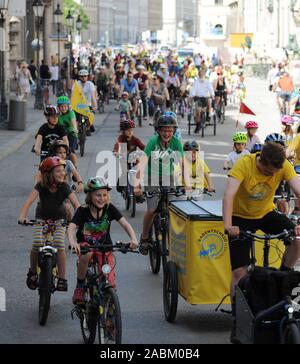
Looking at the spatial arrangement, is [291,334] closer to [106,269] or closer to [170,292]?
[106,269]

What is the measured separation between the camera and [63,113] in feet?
63.9

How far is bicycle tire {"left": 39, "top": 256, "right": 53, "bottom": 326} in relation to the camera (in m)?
10.7

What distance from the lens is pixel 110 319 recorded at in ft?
29.9

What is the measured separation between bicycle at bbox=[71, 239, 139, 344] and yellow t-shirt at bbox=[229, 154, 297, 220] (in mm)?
914

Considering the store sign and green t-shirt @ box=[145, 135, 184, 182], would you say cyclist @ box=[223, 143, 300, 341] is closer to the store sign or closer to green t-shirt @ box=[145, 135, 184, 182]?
green t-shirt @ box=[145, 135, 184, 182]

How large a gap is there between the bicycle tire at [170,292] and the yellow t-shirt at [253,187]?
1155mm

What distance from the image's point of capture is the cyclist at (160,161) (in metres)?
12.9

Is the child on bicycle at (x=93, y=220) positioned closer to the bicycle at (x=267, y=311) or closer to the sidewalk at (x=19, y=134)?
the bicycle at (x=267, y=311)

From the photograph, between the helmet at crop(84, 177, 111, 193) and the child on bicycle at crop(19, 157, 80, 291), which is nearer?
the helmet at crop(84, 177, 111, 193)

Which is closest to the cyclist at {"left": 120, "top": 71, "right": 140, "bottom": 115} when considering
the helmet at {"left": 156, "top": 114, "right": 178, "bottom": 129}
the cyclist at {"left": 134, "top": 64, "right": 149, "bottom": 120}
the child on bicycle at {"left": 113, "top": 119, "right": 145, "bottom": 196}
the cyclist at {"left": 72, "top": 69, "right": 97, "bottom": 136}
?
the cyclist at {"left": 134, "top": 64, "right": 149, "bottom": 120}

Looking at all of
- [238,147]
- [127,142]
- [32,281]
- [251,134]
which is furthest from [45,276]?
[251,134]

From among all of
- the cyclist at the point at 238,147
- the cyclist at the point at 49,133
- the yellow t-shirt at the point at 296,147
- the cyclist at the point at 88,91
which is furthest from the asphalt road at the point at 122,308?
the cyclist at the point at 88,91

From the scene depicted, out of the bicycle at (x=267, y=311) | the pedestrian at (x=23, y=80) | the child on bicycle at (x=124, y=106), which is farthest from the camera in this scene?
the pedestrian at (x=23, y=80)

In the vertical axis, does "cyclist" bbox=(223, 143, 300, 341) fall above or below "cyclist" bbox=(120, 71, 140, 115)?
above
